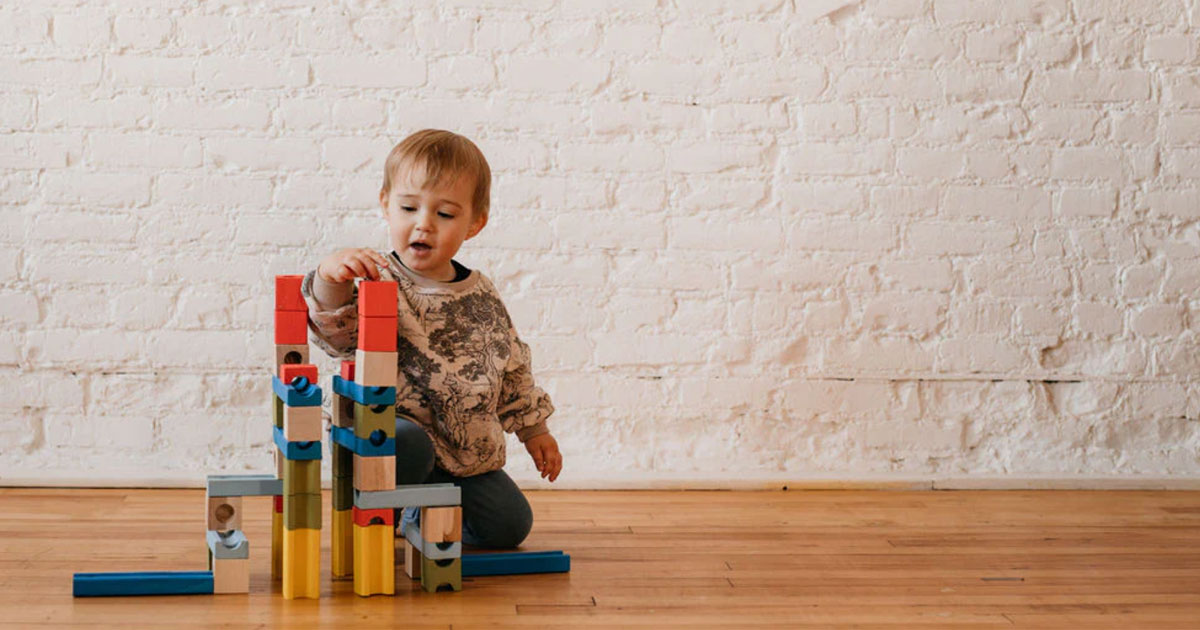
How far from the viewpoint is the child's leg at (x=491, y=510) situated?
6.13 feet

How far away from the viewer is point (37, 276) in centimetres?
236

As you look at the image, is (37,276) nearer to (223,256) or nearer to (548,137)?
(223,256)

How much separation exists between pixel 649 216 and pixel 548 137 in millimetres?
259

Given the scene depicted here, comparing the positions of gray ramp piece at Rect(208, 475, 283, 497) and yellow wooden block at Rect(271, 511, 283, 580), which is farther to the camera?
yellow wooden block at Rect(271, 511, 283, 580)

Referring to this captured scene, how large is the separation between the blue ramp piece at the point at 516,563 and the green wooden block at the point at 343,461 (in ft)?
0.65

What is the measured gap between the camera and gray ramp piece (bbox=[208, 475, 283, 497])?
5.06 feet

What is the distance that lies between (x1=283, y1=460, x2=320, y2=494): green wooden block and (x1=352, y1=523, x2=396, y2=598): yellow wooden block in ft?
0.27

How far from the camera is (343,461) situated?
1627 mm

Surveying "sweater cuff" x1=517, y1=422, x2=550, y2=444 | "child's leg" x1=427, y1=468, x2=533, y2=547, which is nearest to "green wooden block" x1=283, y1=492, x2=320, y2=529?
"child's leg" x1=427, y1=468, x2=533, y2=547

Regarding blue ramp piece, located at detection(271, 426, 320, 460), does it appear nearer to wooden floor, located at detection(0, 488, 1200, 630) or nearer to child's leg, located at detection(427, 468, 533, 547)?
wooden floor, located at detection(0, 488, 1200, 630)

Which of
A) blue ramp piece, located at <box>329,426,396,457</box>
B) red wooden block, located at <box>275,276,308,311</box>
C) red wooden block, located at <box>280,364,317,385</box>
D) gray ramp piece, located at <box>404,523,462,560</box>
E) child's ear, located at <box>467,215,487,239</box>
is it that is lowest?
gray ramp piece, located at <box>404,523,462,560</box>

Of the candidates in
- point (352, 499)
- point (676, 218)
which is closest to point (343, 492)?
point (352, 499)

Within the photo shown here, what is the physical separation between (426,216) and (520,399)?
1.13 ft

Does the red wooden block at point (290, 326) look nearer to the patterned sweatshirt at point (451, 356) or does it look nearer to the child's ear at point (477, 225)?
the patterned sweatshirt at point (451, 356)
